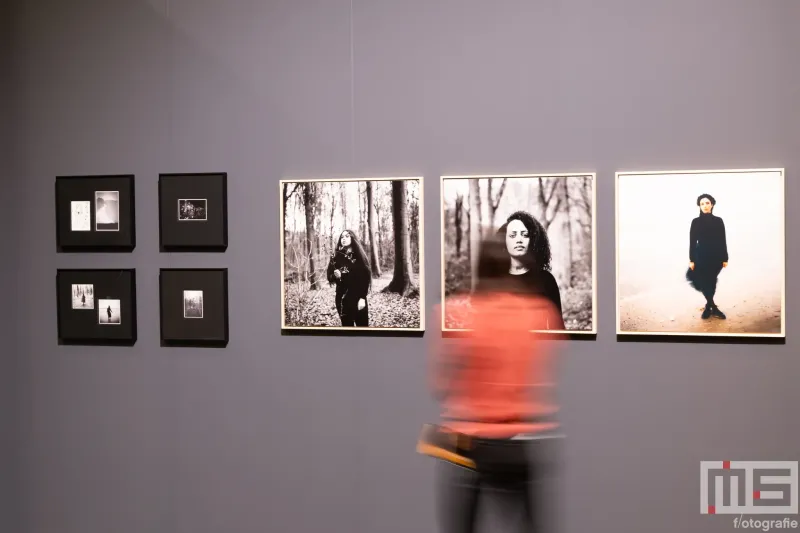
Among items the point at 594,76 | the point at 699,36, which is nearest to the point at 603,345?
the point at 594,76

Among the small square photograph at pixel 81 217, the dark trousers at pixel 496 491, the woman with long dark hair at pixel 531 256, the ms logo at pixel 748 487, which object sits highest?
the small square photograph at pixel 81 217

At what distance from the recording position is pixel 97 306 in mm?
3916

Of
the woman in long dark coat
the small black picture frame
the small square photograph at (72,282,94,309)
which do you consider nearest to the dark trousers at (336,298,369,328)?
the small black picture frame

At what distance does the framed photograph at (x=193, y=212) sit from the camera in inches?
148

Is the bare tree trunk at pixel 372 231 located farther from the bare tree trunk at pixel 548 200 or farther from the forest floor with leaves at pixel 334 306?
the bare tree trunk at pixel 548 200

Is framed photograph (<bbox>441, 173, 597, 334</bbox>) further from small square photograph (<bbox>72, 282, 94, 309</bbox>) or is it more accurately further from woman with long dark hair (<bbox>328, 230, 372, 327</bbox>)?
small square photograph (<bbox>72, 282, 94, 309</bbox>)

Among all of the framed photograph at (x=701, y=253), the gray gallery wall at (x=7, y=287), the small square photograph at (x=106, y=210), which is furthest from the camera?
the gray gallery wall at (x=7, y=287)

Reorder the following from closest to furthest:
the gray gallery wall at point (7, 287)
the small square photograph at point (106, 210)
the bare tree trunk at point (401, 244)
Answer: the bare tree trunk at point (401, 244) → the small square photograph at point (106, 210) → the gray gallery wall at point (7, 287)

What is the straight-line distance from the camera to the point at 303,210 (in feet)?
12.1

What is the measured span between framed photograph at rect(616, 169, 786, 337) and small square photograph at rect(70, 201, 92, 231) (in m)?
2.89

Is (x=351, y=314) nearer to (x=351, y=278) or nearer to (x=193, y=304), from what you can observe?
(x=351, y=278)

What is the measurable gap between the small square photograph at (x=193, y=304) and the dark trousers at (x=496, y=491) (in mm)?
1741

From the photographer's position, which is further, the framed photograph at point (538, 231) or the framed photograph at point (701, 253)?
the framed photograph at point (538, 231)

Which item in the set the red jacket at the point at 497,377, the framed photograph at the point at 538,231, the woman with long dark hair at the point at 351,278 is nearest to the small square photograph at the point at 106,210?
the woman with long dark hair at the point at 351,278
